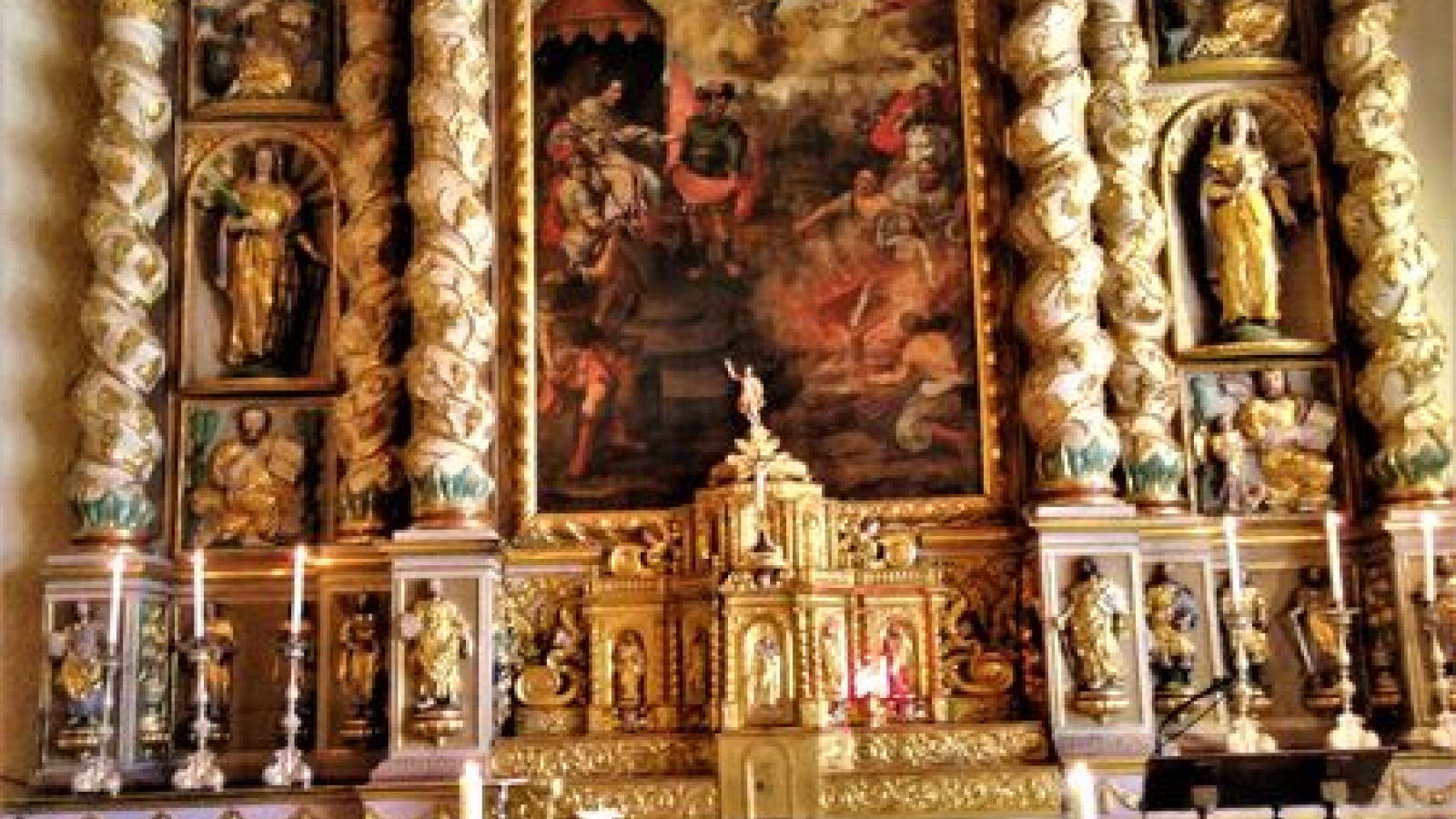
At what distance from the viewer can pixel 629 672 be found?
37.4 ft

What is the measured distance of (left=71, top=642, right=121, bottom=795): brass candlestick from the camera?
10.7 meters

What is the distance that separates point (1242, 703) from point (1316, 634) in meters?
1.08

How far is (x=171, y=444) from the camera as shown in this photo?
39.2ft

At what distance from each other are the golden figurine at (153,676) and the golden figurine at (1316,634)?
742cm

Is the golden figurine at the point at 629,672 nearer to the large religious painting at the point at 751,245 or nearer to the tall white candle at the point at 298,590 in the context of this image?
the large religious painting at the point at 751,245

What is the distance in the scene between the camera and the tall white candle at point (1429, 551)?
10.9 metres

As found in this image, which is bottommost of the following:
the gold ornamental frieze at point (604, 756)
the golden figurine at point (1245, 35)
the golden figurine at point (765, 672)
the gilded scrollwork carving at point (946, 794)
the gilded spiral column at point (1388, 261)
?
the gilded scrollwork carving at point (946, 794)

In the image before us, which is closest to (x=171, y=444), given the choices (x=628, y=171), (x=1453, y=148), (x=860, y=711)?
(x=628, y=171)

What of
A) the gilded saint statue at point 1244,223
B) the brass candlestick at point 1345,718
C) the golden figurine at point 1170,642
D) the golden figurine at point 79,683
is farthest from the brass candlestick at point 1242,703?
the golden figurine at point 79,683

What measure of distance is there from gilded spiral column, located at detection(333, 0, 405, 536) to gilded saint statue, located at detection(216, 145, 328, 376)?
1.21ft

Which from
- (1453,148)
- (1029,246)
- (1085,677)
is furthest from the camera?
(1453,148)

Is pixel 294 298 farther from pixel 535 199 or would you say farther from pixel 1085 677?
pixel 1085 677

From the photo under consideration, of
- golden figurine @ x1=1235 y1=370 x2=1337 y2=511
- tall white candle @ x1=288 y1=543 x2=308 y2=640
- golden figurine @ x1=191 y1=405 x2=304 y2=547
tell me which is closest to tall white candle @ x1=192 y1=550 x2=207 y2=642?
golden figurine @ x1=191 y1=405 x2=304 y2=547

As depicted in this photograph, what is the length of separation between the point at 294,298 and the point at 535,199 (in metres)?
1.83
